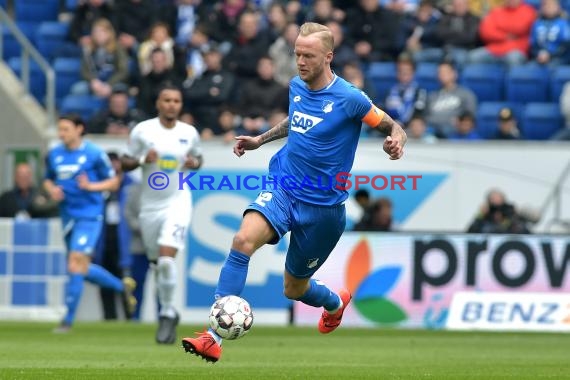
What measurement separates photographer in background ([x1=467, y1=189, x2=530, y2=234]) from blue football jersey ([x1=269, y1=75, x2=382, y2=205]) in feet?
28.8

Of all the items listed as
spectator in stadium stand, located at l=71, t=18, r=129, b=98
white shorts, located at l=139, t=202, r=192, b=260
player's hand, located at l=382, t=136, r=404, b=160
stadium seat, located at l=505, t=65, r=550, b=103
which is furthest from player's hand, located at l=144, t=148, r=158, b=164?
stadium seat, located at l=505, t=65, r=550, b=103

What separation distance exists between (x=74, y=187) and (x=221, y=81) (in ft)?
18.1

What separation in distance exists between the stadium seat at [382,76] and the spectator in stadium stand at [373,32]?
48cm

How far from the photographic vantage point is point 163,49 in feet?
72.6

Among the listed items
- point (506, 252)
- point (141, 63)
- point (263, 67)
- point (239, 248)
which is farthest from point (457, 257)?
point (239, 248)

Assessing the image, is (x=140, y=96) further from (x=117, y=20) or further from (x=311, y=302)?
(x=311, y=302)

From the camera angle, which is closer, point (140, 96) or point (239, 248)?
point (239, 248)

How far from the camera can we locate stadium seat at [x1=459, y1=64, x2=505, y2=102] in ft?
72.8

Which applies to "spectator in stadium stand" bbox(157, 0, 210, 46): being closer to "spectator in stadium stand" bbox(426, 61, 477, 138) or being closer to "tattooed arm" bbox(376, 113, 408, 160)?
"spectator in stadium stand" bbox(426, 61, 477, 138)

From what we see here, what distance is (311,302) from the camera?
1163cm

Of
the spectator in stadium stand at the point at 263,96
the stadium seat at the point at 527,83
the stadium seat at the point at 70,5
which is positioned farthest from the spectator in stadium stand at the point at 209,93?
the stadium seat at the point at 527,83

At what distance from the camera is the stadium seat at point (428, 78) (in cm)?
2225

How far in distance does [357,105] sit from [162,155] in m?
4.78

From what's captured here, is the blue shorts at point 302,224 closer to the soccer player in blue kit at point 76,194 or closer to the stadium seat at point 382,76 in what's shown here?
the soccer player in blue kit at point 76,194
